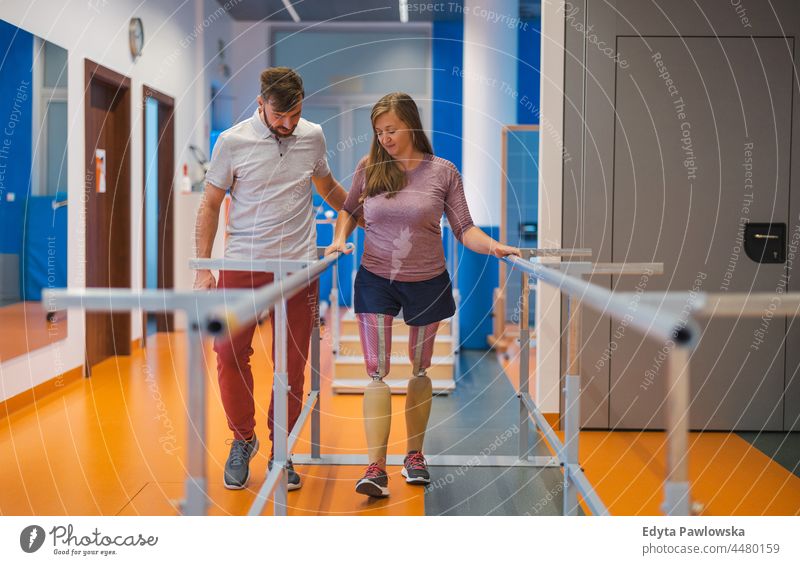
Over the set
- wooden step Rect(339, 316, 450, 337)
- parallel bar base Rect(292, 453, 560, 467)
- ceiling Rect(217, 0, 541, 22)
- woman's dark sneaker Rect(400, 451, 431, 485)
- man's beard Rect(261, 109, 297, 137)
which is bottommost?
parallel bar base Rect(292, 453, 560, 467)

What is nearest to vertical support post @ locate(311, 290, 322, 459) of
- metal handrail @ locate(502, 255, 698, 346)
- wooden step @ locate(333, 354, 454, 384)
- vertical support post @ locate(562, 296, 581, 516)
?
vertical support post @ locate(562, 296, 581, 516)

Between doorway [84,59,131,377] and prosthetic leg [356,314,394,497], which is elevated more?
doorway [84,59,131,377]

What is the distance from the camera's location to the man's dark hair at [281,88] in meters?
3.26

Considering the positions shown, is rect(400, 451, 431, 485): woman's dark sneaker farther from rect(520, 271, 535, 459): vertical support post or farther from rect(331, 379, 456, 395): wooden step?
rect(331, 379, 456, 395): wooden step

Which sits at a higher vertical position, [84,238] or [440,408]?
[84,238]

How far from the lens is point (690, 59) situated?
4.43 meters

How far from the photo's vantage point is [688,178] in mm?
4508

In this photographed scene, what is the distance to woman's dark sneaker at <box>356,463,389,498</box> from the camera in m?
3.40

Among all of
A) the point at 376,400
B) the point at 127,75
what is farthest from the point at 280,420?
the point at 127,75

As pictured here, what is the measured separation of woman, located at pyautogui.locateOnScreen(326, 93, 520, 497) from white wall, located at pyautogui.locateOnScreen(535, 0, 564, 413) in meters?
1.11

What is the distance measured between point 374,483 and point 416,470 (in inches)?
11.0

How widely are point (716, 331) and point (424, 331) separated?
1.89 m

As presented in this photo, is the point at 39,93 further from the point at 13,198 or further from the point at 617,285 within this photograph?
the point at 617,285
